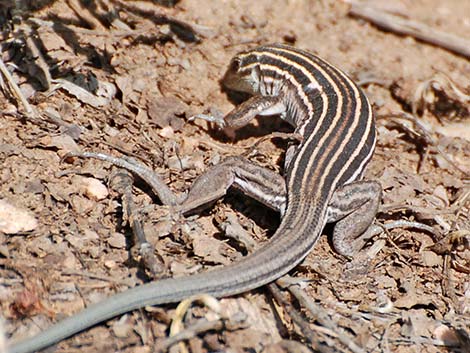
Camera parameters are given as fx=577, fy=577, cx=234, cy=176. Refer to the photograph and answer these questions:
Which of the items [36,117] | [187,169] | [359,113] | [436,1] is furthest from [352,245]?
[436,1]

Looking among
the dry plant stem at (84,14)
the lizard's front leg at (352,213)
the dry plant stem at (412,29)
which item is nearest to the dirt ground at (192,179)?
the dry plant stem at (84,14)

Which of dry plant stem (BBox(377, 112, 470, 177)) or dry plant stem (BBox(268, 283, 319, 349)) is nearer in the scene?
dry plant stem (BBox(268, 283, 319, 349))

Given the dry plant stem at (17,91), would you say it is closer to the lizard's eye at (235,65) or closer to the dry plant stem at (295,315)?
the lizard's eye at (235,65)

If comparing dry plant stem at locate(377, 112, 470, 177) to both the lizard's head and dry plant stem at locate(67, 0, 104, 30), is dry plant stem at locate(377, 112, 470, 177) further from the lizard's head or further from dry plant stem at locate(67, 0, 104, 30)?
dry plant stem at locate(67, 0, 104, 30)

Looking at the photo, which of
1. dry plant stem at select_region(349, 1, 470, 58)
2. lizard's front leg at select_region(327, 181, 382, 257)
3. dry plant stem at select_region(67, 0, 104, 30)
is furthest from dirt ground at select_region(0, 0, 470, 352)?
dry plant stem at select_region(349, 1, 470, 58)

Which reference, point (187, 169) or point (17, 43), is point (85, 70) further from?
point (187, 169)

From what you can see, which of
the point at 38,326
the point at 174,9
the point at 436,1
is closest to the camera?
the point at 38,326
